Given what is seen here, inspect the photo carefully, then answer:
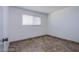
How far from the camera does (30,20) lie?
1.29m

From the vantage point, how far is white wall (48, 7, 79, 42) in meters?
1.23

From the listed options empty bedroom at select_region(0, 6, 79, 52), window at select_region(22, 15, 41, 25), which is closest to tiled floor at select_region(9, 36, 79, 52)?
empty bedroom at select_region(0, 6, 79, 52)

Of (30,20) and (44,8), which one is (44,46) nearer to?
(30,20)

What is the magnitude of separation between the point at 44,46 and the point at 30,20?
1.44 feet

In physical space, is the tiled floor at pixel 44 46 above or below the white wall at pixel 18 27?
below

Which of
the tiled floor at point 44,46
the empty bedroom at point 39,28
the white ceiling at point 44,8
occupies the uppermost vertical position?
the white ceiling at point 44,8

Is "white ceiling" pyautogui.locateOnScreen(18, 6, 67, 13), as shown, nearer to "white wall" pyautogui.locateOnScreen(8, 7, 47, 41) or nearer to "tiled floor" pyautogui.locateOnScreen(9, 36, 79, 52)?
"white wall" pyautogui.locateOnScreen(8, 7, 47, 41)

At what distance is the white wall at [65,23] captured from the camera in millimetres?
1233

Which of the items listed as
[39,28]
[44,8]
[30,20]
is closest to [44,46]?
[39,28]

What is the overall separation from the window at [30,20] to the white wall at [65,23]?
0.19m

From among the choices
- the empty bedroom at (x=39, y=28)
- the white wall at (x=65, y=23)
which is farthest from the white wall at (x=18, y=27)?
the white wall at (x=65, y=23)

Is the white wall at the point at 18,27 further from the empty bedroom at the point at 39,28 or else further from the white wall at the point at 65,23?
the white wall at the point at 65,23

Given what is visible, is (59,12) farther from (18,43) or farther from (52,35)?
(18,43)

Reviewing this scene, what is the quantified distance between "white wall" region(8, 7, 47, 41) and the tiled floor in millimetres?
91
